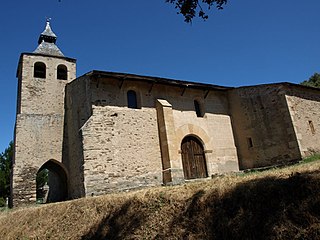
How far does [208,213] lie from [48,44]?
19.4 meters

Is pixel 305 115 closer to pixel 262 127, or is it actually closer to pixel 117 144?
pixel 262 127

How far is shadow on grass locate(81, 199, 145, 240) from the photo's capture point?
7.50 meters

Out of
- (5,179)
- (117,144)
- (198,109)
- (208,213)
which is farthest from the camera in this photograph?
(5,179)

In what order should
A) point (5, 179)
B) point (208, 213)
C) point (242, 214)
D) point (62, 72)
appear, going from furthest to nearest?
point (5, 179)
point (62, 72)
point (208, 213)
point (242, 214)

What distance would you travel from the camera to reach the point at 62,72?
19.9 meters

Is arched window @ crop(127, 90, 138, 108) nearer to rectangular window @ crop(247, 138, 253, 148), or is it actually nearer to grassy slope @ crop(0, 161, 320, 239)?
grassy slope @ crop(0, 161, 320, 239)

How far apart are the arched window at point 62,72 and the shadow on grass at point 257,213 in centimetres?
1562

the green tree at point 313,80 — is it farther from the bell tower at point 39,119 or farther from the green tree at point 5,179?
the green tree at point 5,179

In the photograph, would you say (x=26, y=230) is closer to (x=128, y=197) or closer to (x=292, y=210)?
(x=128, y=197)

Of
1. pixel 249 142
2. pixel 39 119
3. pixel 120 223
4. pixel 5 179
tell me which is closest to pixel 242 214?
pixel 120 223

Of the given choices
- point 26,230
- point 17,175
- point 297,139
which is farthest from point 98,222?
point 297,139

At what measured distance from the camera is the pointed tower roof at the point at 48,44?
20228 mm

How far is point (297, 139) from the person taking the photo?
16.7 meters

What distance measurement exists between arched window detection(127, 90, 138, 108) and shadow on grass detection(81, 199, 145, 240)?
29.8 feet
